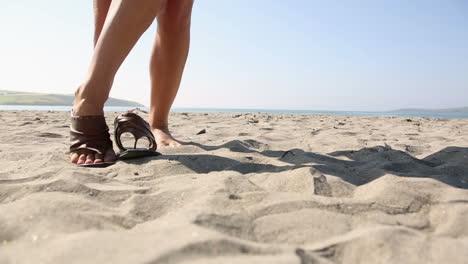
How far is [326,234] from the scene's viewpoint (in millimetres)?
834

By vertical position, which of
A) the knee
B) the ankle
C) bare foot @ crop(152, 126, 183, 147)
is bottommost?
bare foot @ crop(152, 126, 183, 147)

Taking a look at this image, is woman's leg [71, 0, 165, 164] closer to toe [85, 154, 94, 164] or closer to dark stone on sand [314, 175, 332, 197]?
toe [85, 154, 94, 164]

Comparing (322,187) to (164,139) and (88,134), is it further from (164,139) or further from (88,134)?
(164,139)

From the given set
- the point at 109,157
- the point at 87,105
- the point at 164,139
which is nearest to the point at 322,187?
the point at 109,157

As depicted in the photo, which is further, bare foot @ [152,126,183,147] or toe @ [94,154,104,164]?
bare foot @ [152,126,183,147]

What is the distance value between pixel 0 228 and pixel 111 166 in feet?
2.23

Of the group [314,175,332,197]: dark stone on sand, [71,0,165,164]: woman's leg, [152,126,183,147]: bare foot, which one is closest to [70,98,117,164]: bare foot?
[71,0,165,164]: woman's leg

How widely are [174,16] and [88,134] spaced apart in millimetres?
969

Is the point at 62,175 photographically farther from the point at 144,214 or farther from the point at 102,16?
the point at 102,16

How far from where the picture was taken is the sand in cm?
74

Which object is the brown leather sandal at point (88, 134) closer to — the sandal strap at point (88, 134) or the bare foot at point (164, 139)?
the sandal strap at point (88, 134)

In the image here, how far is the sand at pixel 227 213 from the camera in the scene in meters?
0.74

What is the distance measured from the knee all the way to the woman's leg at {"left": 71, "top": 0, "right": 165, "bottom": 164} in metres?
0.54

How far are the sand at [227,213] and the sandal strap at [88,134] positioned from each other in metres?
0.12
